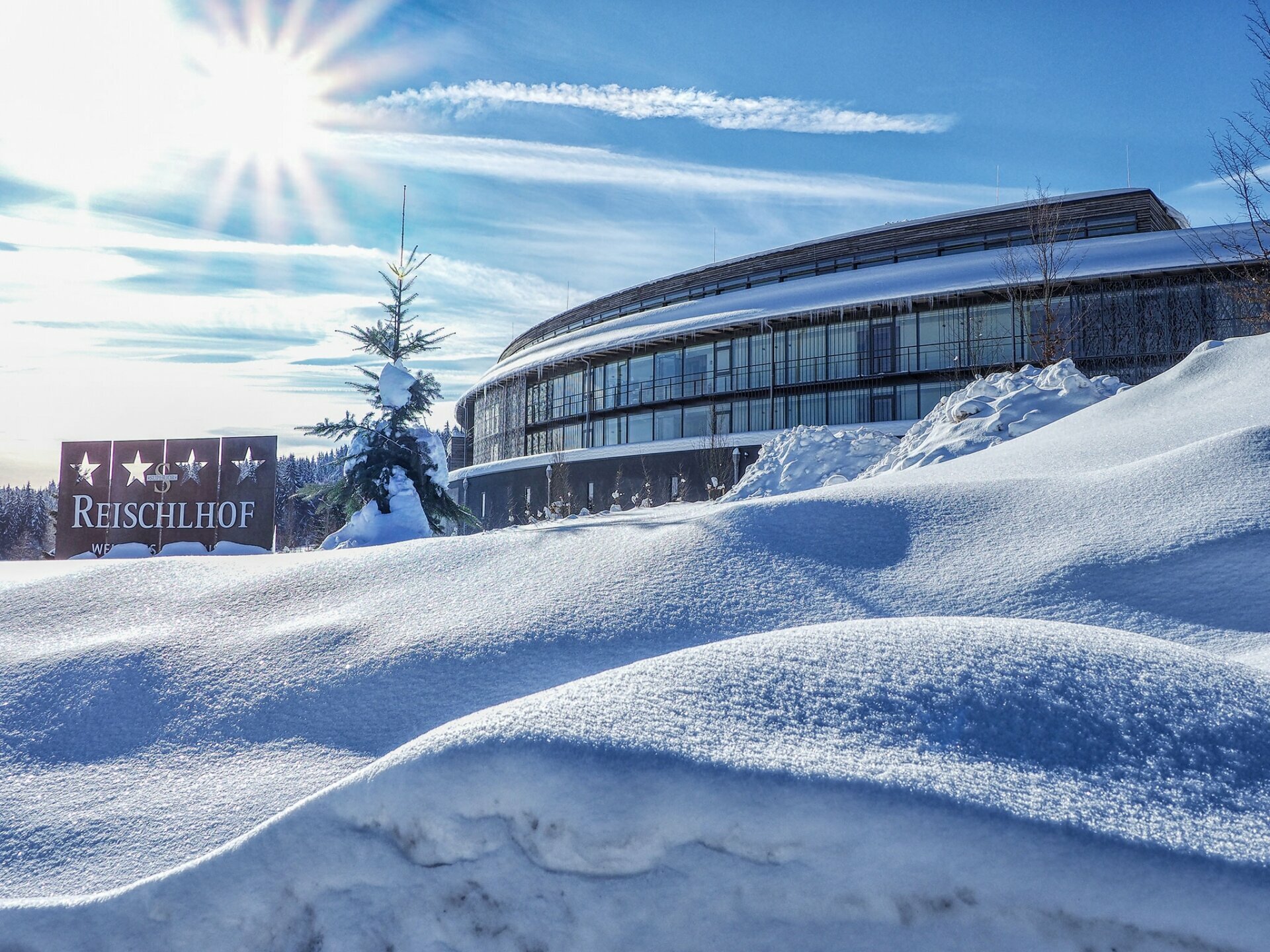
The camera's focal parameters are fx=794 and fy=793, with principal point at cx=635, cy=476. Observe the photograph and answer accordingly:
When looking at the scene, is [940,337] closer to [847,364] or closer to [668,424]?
[847,364]

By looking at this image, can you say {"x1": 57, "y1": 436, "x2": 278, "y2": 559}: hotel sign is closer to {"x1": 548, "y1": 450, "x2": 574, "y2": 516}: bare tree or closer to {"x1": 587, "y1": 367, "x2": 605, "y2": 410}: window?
{"x1": 548, "y1": 450, "x2": 574, "y2": 516}: bare tree

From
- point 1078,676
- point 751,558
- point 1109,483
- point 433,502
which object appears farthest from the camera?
point 433,502

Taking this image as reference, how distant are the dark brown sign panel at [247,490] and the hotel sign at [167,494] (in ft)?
0.04

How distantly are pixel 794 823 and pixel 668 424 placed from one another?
94.1 ft

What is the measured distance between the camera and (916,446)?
11062mm

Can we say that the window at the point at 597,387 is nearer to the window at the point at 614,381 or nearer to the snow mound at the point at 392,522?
the window at the point at 614,381

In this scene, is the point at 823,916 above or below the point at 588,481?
below

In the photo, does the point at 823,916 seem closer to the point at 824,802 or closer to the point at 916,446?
the point at 824,802

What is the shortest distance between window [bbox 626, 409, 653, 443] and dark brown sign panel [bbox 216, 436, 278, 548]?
57.8 feet

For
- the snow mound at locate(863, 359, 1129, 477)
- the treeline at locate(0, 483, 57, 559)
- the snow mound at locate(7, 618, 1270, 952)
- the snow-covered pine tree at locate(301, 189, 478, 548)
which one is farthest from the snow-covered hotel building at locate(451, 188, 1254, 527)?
the treeline at locate(0, 483, 57, 559)

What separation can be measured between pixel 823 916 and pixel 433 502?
499 inches

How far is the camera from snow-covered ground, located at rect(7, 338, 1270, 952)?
182cm

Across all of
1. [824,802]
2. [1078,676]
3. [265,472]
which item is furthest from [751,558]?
[265,472]

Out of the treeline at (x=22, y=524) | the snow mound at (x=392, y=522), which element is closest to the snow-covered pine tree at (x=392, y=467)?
the snow mound at (x=392, y=522)
